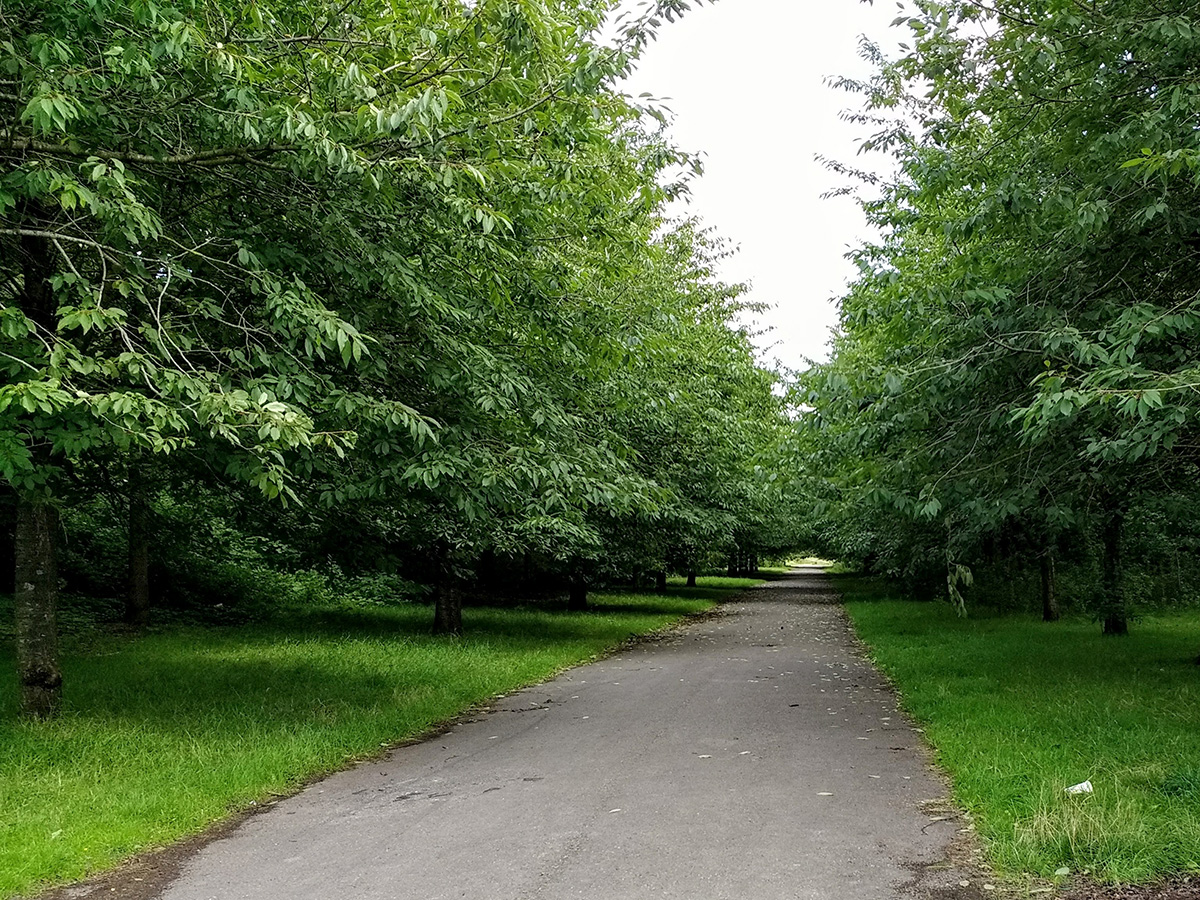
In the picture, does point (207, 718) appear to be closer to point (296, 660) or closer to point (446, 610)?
point (296, 660)

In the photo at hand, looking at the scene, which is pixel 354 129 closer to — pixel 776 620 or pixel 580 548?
pixel 580 548

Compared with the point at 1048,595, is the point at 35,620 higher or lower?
higher

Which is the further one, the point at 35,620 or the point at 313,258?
the point at 35,620

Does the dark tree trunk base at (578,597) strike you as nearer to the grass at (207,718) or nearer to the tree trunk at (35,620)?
the grass at (207,718)

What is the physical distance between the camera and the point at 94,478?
10039mm

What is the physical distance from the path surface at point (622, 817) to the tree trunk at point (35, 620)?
3.50 metres

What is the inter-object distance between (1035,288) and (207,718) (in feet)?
29.4

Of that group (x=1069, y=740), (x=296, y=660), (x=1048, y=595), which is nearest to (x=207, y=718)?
(x=296, y=660)

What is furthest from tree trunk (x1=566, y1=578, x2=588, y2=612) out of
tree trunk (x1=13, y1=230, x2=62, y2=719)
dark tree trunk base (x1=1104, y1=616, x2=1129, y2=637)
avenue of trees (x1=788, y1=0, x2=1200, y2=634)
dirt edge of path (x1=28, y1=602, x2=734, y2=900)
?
dirt edge of path (x1=28, y1=602, x2=734, y2=900)

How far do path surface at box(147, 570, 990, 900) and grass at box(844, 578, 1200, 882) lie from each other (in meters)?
0.42

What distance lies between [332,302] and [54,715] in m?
4.77

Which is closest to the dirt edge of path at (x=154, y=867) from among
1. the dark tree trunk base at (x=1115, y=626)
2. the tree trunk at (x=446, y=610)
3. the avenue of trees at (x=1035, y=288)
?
the avenue of trees at (x=1035, y=288)

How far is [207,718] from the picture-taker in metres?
8.76

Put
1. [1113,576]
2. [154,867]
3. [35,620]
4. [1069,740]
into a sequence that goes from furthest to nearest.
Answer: [1113,576] < [35,620] < [1069,740] < [154,867]
